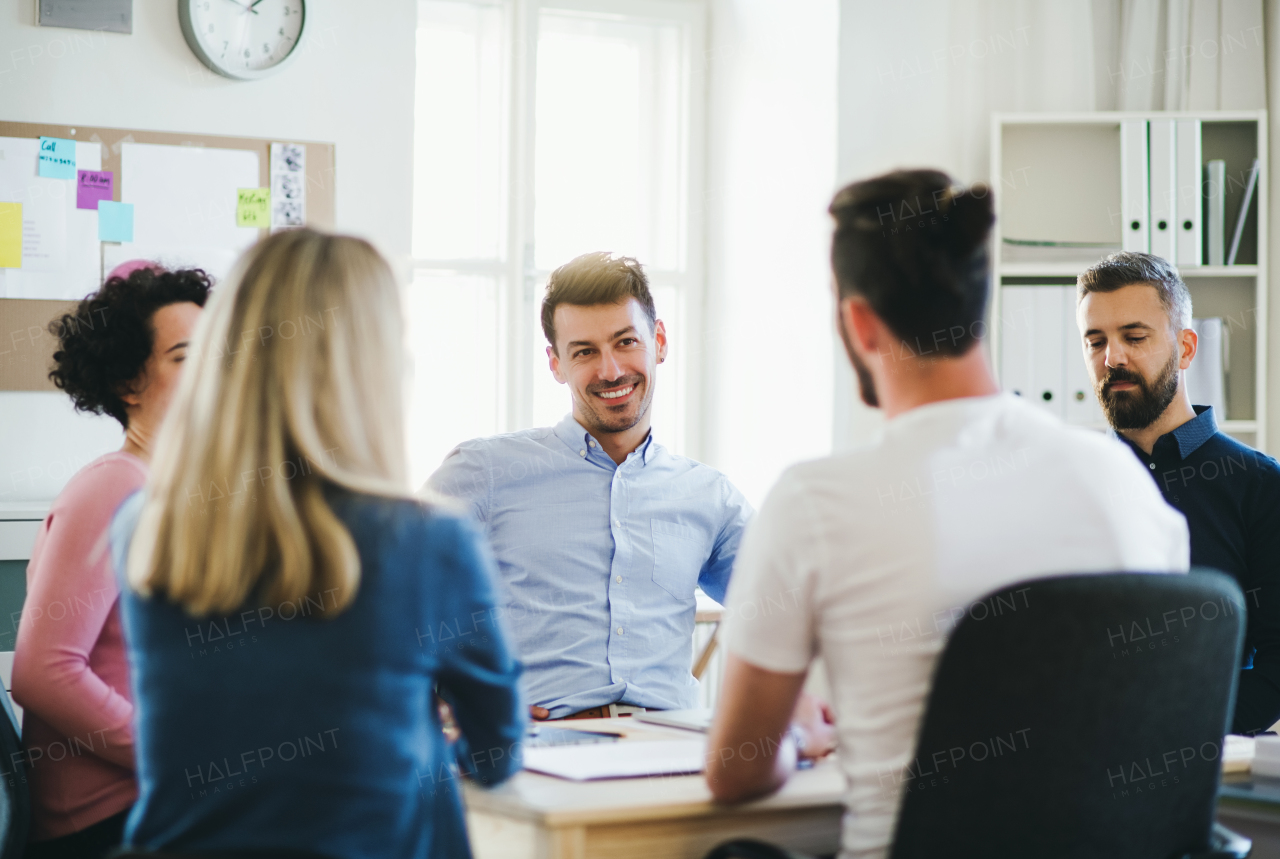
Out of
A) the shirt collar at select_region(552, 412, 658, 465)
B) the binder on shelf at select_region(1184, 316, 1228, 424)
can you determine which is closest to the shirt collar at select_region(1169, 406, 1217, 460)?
the shirt collar at select_region(552, 412, 658, 465)

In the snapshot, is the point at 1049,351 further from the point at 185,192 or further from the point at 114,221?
the point at 114,221

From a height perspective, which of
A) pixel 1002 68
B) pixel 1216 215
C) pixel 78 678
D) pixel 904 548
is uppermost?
pixel 1002 68

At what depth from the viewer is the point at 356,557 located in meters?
1.10

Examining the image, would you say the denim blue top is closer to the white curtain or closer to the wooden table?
the wooden table

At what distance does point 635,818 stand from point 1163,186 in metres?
2.87

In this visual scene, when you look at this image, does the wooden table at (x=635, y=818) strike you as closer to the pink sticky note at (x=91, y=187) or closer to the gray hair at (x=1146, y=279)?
the gray hair at (x=1146, y=279)

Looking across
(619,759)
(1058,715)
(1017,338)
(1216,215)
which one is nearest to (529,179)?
(1017,338)

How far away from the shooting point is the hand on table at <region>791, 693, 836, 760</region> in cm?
145

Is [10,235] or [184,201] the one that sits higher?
[184,201]

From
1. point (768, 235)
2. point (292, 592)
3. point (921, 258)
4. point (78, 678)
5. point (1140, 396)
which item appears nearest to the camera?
point (292, 592)

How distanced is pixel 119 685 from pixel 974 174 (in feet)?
9.43

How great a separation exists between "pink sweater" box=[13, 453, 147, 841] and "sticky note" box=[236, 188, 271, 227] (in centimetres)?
194

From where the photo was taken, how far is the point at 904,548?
1155 millimetres

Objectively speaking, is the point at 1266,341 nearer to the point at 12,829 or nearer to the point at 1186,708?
the point at 1186,708
